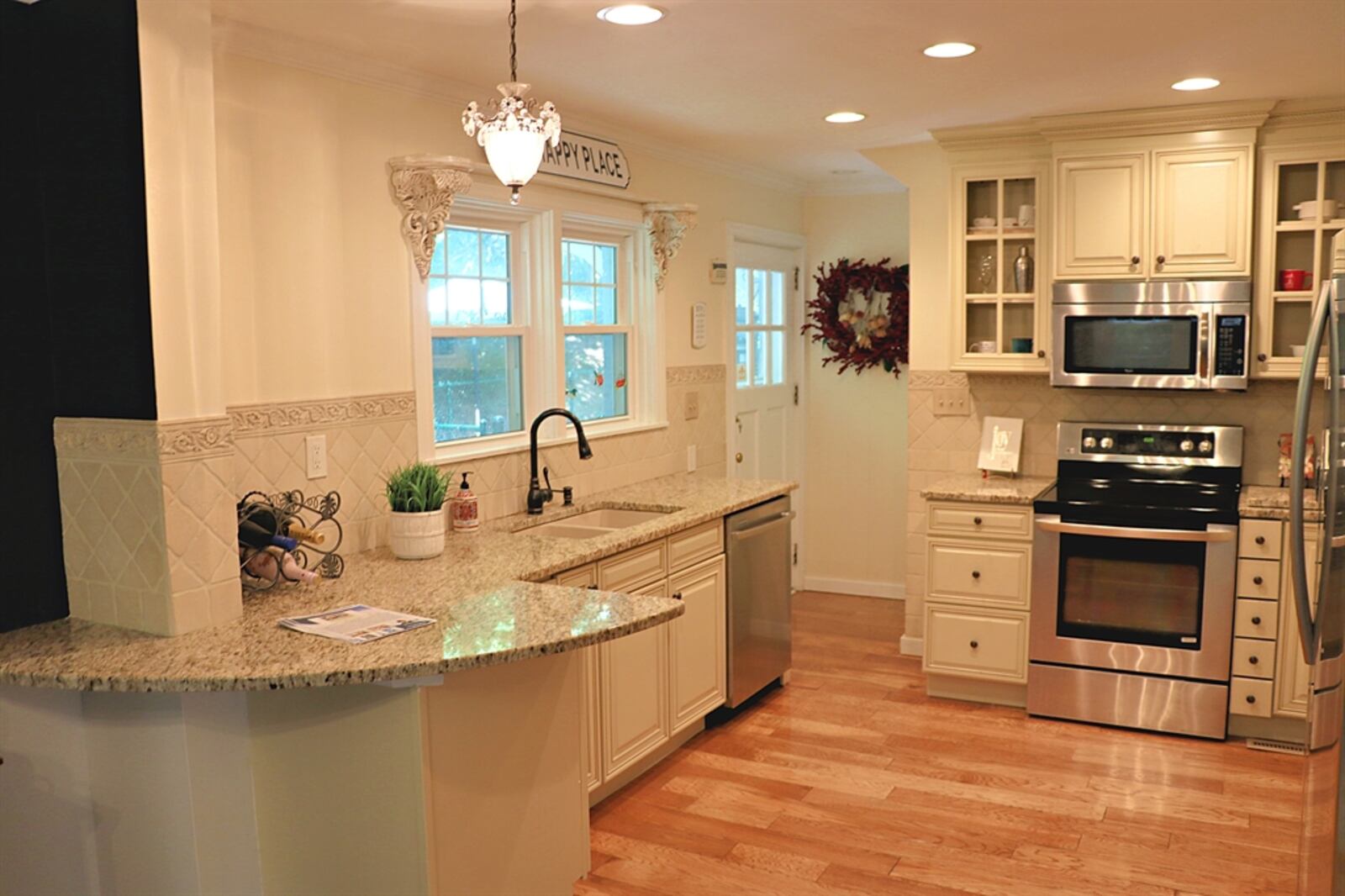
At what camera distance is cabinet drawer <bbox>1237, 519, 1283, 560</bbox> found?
4.03m

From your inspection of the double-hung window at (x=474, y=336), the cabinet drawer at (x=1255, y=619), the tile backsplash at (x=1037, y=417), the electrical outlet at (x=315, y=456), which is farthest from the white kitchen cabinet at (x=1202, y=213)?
the electrical outlet at (x=315, y=456)

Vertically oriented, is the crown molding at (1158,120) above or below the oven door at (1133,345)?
above

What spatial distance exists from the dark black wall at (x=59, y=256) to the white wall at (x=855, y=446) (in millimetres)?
4372

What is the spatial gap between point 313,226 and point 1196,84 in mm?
2958

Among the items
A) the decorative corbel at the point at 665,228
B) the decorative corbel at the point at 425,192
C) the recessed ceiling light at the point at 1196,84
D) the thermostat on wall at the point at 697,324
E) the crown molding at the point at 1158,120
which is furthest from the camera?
the thermostat on wall at the point at 697,324

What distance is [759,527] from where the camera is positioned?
443 centimetres

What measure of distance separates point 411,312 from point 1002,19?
193cm

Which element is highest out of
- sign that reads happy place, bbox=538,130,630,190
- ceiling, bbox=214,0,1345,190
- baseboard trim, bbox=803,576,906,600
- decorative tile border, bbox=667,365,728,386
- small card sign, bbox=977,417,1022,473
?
ceiling, bbox=214,0,1345,190

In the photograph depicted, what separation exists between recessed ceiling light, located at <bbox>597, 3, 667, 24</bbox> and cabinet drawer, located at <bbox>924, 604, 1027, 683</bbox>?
2711mm

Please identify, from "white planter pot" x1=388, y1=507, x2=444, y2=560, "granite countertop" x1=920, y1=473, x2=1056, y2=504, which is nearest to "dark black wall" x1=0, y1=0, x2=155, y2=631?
"white planter pot" x1=388, y1=507, x2=444, y2=560

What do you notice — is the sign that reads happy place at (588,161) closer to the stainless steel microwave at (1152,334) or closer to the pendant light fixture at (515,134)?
the pendant light fixture at (515,134)

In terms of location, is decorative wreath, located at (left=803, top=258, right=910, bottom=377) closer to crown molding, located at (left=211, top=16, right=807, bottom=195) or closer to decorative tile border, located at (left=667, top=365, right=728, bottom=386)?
decorative tile border, located at (left=667, top=365, right=728, bottom=386)

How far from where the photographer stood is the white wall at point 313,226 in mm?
2971

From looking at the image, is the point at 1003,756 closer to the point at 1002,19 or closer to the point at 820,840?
the point at 820,840
